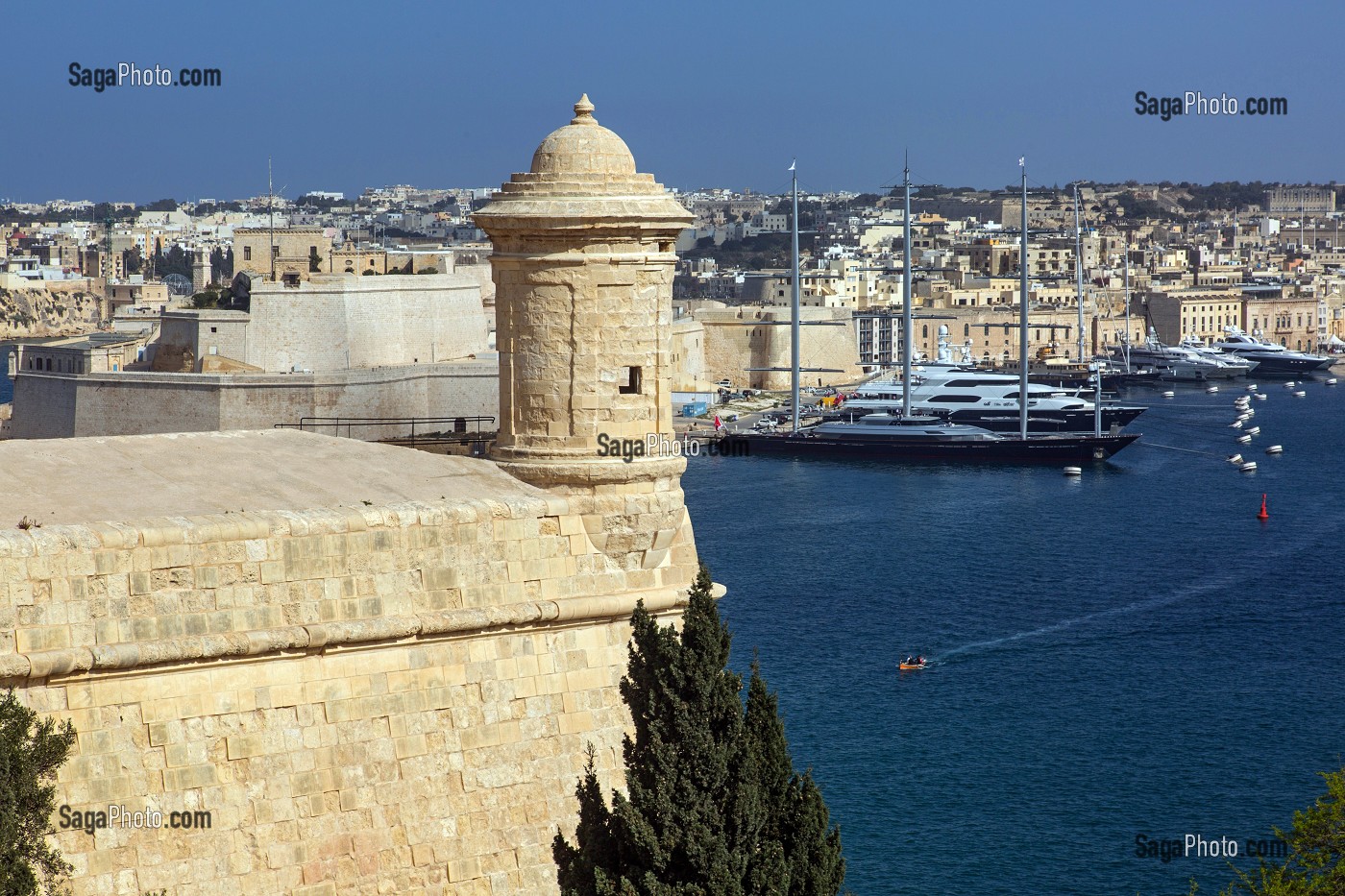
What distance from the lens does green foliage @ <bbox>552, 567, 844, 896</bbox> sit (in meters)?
4.26

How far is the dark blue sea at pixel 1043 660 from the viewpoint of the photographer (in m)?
13.2

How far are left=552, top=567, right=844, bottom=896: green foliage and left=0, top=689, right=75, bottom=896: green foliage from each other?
1.20 meters

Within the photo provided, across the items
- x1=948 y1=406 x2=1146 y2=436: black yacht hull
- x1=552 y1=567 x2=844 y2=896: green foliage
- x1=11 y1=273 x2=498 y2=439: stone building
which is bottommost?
x1=948 y1=406 x2=1146 y2=436: black yacht hull

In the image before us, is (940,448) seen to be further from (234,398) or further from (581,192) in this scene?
(581,192)

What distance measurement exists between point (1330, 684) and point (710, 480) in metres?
18.2

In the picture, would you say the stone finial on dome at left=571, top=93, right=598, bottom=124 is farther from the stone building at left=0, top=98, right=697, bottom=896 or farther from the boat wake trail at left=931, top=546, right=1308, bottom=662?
the boat wake trail at left=931, top=546, right=1308, bottom=662

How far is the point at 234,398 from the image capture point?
80.1 feet

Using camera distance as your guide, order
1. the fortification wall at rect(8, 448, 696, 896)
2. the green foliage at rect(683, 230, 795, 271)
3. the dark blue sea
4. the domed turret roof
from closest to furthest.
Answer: the fortification wall at rect(8, 448, 696, 896)
the domed turret roof
the dark blue sea
the green foliage at rect(683, 230, 795, 271)

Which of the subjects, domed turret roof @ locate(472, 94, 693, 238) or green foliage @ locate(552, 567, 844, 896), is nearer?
green foliage @ locate(552, 567, 844, 896)

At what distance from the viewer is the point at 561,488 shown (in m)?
5.18

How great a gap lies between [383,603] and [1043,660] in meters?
15.0

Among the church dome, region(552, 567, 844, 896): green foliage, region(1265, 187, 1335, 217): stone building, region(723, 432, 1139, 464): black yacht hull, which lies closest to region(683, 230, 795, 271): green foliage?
region(1265, 187, 1335, 217): stone building

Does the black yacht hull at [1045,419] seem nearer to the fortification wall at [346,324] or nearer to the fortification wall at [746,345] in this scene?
the fortification wall at [746,345]

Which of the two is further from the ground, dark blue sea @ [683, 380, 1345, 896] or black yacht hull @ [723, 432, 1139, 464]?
black yacht hull @ [723, 432, 1139, 464]
